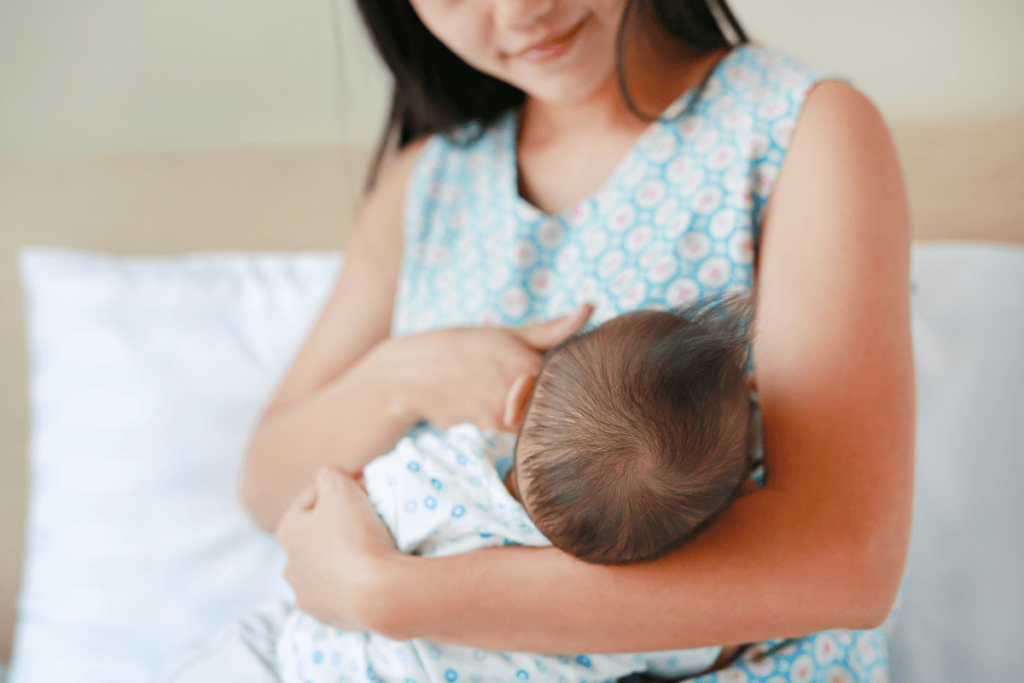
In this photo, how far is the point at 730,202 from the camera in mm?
771

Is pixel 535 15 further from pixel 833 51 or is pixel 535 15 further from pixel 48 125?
pixel 48 125

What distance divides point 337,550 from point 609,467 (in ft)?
1.00

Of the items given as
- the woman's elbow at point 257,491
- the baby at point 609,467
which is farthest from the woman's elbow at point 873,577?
the woman's elbow at point 257,491

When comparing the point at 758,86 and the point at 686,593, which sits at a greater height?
the point at 758,86

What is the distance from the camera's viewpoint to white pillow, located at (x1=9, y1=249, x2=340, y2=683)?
1.11 meters

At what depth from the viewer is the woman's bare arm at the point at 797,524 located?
589 millimetres

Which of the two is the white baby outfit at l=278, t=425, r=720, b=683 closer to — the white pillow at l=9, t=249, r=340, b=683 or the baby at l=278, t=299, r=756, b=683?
the baby at l=278, t=299, r=756, b=683

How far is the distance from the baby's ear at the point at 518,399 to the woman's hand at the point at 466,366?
0.15 feet

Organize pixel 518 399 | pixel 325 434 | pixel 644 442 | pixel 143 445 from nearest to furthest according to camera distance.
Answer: pixel 644 442 < pixel 518 399 < pixel 325 434 < pixel 143 445

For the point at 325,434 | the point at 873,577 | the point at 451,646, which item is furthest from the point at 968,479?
the point at 325,434

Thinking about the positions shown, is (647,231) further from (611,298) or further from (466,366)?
(466,366)

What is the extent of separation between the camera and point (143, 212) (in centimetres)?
153

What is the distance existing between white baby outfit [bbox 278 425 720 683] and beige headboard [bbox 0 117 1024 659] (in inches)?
36.0

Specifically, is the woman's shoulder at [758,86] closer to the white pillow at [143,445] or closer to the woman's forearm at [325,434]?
the woman's forearm at [325,434]
